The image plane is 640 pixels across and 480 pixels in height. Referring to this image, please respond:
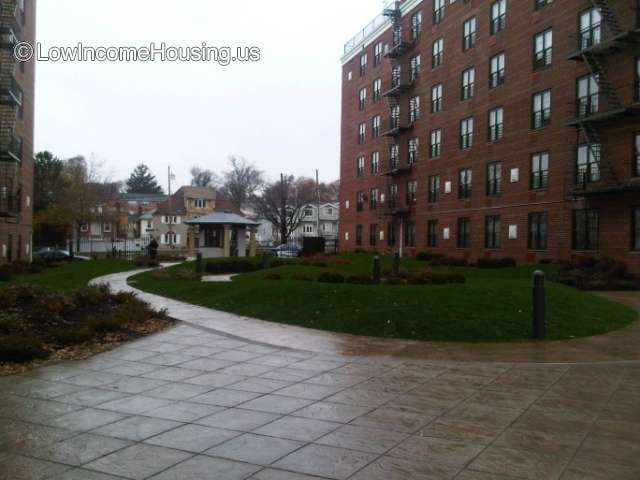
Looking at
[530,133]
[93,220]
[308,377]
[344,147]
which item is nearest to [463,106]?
[530,133]

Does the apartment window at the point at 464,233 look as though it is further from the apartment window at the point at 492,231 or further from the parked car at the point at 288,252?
the parked car at the point at 288,252

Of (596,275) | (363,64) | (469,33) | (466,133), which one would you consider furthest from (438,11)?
(596,275)

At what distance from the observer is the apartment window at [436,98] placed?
38969 millimetres

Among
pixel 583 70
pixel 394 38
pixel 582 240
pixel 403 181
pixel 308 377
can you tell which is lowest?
pixel 308 377

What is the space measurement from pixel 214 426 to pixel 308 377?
7.12 ft

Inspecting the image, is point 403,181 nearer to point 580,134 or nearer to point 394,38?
point 394,38

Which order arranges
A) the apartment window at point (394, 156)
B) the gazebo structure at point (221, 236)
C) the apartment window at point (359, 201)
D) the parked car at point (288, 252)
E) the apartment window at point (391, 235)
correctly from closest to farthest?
the gazebo structure at point (221, 236)
the apartment window at point (394, 156)
the apartment window at point (391, 235)
the parked car at point (288, 252)
the apartment window at point (359, 201)

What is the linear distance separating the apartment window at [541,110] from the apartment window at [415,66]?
13.8 metres

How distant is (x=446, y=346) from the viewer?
9.57 meters

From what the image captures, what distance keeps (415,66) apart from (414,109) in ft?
10.7

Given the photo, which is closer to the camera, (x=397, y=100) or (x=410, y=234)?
(x=410, y=234)

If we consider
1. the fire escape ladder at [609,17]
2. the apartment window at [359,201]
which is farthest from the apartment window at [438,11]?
the apartment window at [359,201]

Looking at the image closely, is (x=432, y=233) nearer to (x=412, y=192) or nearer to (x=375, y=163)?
(x=412, y=192)

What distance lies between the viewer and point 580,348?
9414mm
